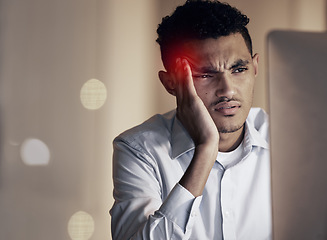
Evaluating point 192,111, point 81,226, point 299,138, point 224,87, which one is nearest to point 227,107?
point 224,87

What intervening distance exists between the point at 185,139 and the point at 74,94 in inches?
35.6

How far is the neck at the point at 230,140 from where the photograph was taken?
139cm

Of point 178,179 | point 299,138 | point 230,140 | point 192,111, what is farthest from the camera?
point 230,140

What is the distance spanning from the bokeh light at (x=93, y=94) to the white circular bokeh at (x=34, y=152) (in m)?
0.32

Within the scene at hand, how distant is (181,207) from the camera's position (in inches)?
39.9

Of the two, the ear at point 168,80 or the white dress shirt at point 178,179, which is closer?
the white dress shirt at point 178,179

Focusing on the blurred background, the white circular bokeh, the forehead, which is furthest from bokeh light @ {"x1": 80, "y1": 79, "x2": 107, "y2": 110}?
the forehead

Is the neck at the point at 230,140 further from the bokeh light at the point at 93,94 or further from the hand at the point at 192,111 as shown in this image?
the bokeh light at the point at 93,94

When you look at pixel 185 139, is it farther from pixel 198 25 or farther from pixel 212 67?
pixel 198 25

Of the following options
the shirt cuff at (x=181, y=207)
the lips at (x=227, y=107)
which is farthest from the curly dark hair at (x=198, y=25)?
the shirt cuff at (x=181, y=207)

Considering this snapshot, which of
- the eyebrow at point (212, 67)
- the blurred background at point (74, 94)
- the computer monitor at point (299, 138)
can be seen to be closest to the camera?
the computer monitor at point (299, 138)

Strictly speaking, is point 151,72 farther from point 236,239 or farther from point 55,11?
point 236,239

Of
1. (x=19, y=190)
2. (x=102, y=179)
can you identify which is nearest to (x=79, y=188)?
(x=102, y=179)

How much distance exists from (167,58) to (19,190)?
34.1 inches
